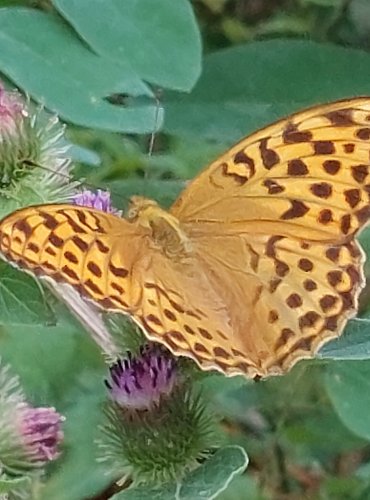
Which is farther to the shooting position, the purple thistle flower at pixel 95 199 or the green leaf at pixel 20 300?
the purple thistle flower at pixel 95 199

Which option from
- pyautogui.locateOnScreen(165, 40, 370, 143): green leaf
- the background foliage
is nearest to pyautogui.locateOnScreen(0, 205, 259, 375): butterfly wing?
the background foliage

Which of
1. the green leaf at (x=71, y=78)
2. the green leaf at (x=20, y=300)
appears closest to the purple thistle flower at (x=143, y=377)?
the green leaf at (x=20, y=300)

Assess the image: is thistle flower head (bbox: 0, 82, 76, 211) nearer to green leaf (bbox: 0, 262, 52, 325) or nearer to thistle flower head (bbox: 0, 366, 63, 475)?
green leaf (bbox: 0, 262, 52, 325)

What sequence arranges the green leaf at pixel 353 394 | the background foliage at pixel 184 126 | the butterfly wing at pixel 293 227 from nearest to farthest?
the butterfly wing at pixel 293 227
the background foliage at pixel 184 126
the green leaf at pixel 353 394

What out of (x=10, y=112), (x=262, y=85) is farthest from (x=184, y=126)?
(x=10, y=112)

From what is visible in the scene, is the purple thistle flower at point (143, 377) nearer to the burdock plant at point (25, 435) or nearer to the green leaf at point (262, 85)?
the burdock plant at point (25, 435)

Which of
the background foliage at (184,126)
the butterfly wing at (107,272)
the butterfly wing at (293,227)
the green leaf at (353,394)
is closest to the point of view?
the butterfly wing at (107,272)

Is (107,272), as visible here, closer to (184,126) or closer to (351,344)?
(351,344)

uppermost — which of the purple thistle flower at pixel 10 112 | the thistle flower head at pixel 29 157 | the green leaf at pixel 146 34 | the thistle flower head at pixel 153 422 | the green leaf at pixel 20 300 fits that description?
the green leaf at pixel 146 34
